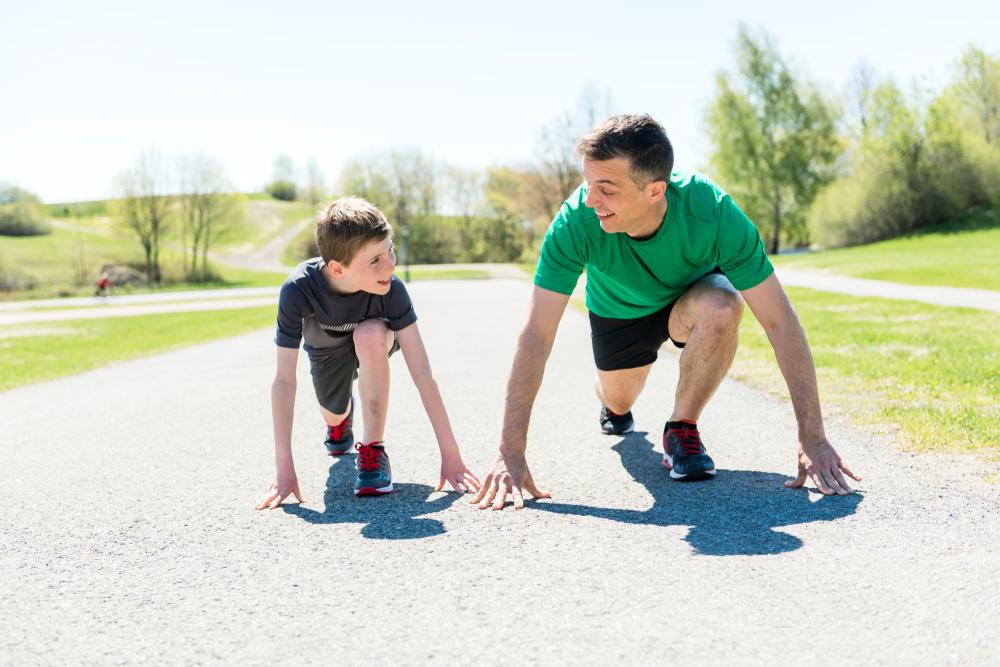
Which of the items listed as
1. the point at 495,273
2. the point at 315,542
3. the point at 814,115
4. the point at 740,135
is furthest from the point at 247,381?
the point at 814,115

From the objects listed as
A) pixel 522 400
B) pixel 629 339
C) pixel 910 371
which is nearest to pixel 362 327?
pixel 522 400

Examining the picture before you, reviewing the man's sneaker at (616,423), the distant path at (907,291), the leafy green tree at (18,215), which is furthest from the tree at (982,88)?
the leafy green tree at (18,215)

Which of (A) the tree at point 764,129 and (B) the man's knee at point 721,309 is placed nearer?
(B) the man's knee at point 721,309

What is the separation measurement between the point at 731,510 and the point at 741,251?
1.12 metres

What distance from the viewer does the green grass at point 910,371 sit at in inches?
181

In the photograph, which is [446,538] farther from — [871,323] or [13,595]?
[871,323]

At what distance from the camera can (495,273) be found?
48062mm

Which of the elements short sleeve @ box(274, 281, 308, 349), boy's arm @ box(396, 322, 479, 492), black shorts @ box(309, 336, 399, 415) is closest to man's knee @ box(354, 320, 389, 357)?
boy's arm @ box(396, 322, 479, 492)

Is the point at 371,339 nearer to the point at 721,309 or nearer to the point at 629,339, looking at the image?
the point at 629,339

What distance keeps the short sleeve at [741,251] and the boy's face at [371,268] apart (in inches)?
57.8

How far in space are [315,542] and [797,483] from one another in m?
2.00

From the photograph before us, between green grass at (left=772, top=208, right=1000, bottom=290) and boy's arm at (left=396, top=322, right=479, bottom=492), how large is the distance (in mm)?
15768

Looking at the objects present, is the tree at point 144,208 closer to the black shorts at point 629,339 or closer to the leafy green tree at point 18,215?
the leafy green tree at point 18,215

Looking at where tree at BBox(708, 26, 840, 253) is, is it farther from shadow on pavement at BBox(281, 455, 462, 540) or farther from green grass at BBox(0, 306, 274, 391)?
shadow on pavement at BBox(281, 455, 462, 540)
